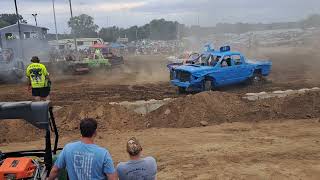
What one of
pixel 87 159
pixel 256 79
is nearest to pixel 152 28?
pixel 256 79

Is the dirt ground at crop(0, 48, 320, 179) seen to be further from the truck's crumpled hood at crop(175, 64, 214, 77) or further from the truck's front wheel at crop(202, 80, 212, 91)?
the truck's front wheel at crop(202, 80, 212, 91)

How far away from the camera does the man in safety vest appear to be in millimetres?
12938

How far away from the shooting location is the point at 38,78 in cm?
1303

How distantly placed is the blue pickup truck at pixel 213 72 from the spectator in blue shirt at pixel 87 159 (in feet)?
43.5

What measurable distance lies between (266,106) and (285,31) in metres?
64.8

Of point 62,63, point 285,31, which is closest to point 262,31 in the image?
point 285,31

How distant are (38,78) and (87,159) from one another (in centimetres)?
903

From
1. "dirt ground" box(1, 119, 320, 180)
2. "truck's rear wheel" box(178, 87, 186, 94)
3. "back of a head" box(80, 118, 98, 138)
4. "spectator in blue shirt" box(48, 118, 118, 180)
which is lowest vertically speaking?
"dirt ground" box(1, 119, 320, 180)

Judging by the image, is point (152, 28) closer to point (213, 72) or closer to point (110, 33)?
point (110, 33)

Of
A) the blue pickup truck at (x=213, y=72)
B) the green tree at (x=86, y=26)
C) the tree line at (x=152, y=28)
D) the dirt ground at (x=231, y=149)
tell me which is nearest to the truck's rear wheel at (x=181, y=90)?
the blue pickup truck at (x=213, y=72)

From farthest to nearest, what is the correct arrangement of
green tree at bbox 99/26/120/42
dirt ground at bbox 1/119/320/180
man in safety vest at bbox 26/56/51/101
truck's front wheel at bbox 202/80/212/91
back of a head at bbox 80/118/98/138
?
green tree at bbox 99/26/120/42 → truck's front wheel at bbox 202/80/212/91 → man in safety vest at bbox 26/56/51/101 → dirt ground at bbox 1/119/320/180 → back of a head at bbox 80/118/98/138

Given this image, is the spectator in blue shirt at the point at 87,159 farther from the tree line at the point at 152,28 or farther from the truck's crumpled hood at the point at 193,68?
the tree line at the point at 152,28

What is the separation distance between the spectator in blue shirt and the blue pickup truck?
1325 cm

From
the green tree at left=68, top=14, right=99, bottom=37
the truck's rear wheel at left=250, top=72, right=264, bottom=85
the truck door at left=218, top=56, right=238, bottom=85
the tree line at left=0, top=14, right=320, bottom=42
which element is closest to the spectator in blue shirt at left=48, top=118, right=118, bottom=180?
the truck door at left=218, top=56, right=238, bottom=85
